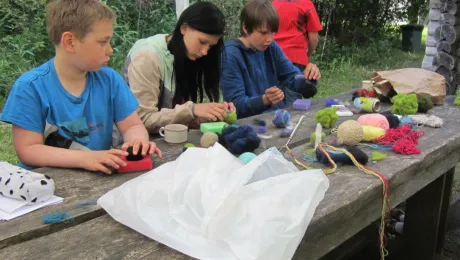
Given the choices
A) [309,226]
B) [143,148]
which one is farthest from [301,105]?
[309,226]

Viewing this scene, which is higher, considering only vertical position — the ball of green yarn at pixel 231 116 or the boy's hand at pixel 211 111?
the boy's hand at pixel 211 111

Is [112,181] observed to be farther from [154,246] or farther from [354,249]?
[354,249]

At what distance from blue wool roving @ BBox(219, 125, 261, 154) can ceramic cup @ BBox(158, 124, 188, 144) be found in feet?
0.62

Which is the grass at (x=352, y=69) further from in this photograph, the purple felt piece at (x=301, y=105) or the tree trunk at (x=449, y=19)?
the purple felt piece at (x=301, y=105)

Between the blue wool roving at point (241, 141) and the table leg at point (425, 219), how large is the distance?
4.38 feet

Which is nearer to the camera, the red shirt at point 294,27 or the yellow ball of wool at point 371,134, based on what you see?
the yellow ball of wool at point 371,134

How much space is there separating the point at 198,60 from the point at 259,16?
0.63m

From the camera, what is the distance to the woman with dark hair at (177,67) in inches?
89.7

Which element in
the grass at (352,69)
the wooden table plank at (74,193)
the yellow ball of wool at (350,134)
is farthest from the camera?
the grass at (352,69)

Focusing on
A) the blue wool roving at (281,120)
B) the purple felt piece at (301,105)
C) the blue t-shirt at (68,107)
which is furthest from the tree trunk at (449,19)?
the blue t-shirt at (68,107)

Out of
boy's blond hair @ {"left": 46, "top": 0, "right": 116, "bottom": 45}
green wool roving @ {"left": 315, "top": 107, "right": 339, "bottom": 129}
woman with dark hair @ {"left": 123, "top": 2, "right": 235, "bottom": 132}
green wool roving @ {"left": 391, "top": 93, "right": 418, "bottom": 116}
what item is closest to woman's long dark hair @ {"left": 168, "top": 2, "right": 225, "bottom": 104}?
woman with dark hair @ {"left": 123, "top": 2, "right": 235, "bottom": 132}

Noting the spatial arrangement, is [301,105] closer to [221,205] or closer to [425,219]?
[425,219]

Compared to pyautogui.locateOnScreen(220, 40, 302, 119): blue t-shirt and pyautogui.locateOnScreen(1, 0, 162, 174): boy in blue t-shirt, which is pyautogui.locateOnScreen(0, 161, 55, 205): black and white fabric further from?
pyautogui.locateOnScreen(220, 40, 302, 119): blue t-shirt

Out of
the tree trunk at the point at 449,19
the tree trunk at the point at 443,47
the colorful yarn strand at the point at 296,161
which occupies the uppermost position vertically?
the tree trunk at the point at 449,19
